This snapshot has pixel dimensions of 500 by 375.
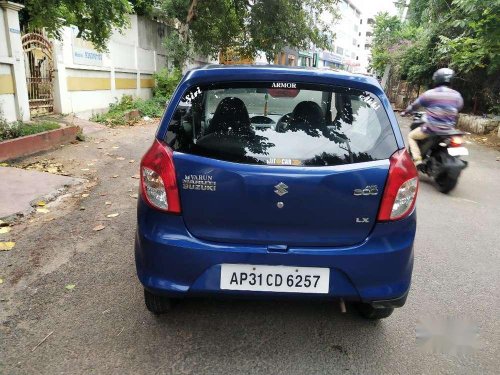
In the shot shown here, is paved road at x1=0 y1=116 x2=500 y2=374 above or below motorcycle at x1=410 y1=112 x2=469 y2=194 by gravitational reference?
below

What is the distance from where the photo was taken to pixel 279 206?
2100 millimetres

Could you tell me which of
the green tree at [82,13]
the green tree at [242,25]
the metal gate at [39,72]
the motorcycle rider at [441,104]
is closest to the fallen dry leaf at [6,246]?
the green tree at [82,13]

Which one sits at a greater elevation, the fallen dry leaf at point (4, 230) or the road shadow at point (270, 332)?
the fallen dry leaf at point (4, 230)

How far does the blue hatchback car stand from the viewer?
2.10 m

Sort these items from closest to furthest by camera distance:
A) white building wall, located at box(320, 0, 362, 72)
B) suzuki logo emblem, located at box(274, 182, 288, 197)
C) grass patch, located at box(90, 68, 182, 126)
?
suzuki logo emblem, located at box(274, 182, 288, 197)
grass patch, located at box(90, 68, 182, 126)
white building wall, located at box(320, 0, 362, 72)

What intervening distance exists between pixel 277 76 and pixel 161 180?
828mm

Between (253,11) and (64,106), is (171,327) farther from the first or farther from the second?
(253,11)

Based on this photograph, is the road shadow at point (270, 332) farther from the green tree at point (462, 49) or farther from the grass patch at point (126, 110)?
the grass patch at point (126, 110)

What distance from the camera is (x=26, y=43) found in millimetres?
8453

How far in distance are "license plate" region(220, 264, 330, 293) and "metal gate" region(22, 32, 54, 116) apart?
8.20 metres

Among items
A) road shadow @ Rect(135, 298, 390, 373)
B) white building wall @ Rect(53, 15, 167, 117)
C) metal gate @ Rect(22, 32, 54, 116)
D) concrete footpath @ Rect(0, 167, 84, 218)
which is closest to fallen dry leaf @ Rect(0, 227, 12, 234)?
concrete footpath @ Rect(0, 167, 84, 218)

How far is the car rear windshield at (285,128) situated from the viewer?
2162 millimetres

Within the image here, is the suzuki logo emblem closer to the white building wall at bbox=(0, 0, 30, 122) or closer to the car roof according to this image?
the car roof

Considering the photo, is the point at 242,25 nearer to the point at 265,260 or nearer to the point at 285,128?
the point at 285,128
